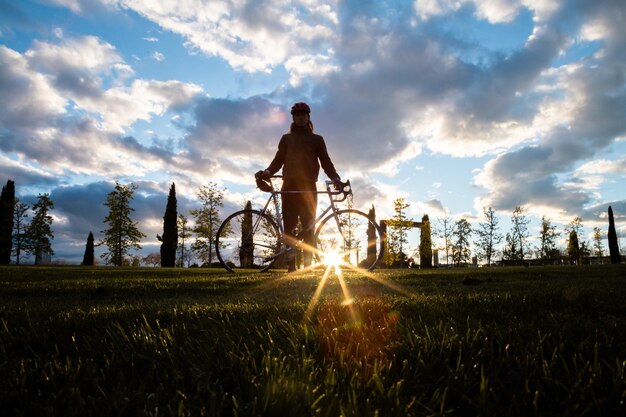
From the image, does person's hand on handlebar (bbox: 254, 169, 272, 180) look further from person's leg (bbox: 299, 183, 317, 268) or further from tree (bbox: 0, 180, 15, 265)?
tree (bbox: 0, 180, 15, 265)

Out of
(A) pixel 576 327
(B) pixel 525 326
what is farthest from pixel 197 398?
(A) pixel 576 327

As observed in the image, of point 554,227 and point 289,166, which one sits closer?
point 289,166

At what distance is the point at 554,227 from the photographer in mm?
52781

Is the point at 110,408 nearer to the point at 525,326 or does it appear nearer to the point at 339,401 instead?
the point at 339,401

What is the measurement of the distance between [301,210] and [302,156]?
111 centimetres

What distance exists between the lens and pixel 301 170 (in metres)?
8.21

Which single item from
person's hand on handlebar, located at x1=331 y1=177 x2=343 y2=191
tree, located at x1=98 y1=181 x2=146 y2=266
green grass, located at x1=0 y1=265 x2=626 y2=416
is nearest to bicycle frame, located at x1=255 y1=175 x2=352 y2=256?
person's hand on handlebar, located at x1=331 y1=177 x2=343 y2=191

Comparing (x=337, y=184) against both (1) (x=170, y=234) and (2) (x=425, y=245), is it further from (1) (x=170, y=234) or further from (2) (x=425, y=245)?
(1) (x=170, y=234)

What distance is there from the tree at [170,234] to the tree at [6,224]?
1744 centimetres

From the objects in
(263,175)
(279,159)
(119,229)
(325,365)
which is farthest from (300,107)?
(119,229)

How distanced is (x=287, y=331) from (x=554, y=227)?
59.7m

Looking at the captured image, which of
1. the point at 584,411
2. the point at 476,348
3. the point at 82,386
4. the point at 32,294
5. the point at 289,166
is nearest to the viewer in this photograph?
the point at 584,411

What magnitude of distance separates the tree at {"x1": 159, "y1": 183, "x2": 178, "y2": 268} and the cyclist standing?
45.8 metres

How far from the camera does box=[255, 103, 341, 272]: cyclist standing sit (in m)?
8.22
